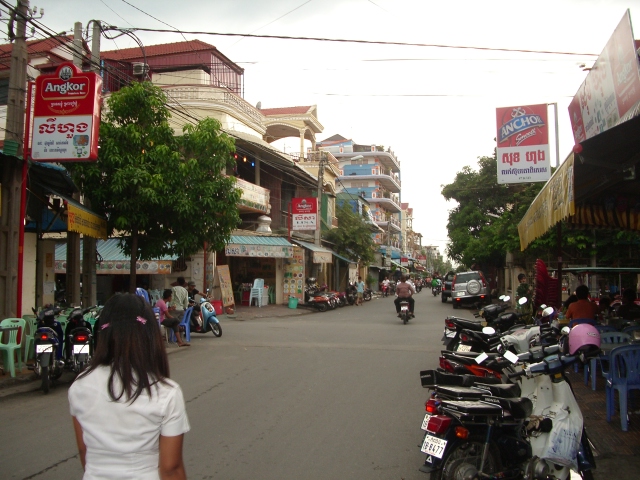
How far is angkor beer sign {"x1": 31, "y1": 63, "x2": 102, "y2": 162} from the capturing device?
1023 cm

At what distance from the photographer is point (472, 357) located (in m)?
6.45

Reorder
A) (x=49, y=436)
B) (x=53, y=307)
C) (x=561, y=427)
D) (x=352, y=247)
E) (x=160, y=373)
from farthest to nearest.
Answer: (x=352, y=247), (x=53, y=307), (x=49, y=436), (x=561, y=427), (x=160, y=373)

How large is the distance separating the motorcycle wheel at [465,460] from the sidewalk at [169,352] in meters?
6.79

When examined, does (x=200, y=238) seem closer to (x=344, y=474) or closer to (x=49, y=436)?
(x=49, y=436)

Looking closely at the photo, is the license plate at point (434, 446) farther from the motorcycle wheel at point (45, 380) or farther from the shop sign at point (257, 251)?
the shop sign at point (257, 251)

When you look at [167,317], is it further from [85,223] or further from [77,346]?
[77,346]

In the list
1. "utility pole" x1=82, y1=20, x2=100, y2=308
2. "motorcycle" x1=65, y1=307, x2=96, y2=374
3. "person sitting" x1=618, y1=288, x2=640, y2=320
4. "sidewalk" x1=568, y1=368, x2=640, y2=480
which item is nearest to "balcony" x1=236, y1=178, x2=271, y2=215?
"utility pole" x1=82, y1=20, x2=100, y2=308

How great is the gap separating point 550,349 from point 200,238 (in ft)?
37.4

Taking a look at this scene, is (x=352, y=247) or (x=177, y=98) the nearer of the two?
(x=177, y=98)

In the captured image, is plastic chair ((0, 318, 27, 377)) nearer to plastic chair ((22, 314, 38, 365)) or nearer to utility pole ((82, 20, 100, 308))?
plastic chair ((22, 314, 38, 365))

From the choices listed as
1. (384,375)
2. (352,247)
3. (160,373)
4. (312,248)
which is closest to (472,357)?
(384,375)

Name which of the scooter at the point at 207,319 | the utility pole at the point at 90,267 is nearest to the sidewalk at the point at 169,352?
the scooter at the point at 207,319

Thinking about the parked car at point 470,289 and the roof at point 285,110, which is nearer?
the parked car at point 470,289

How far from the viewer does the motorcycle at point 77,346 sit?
8664 mm
